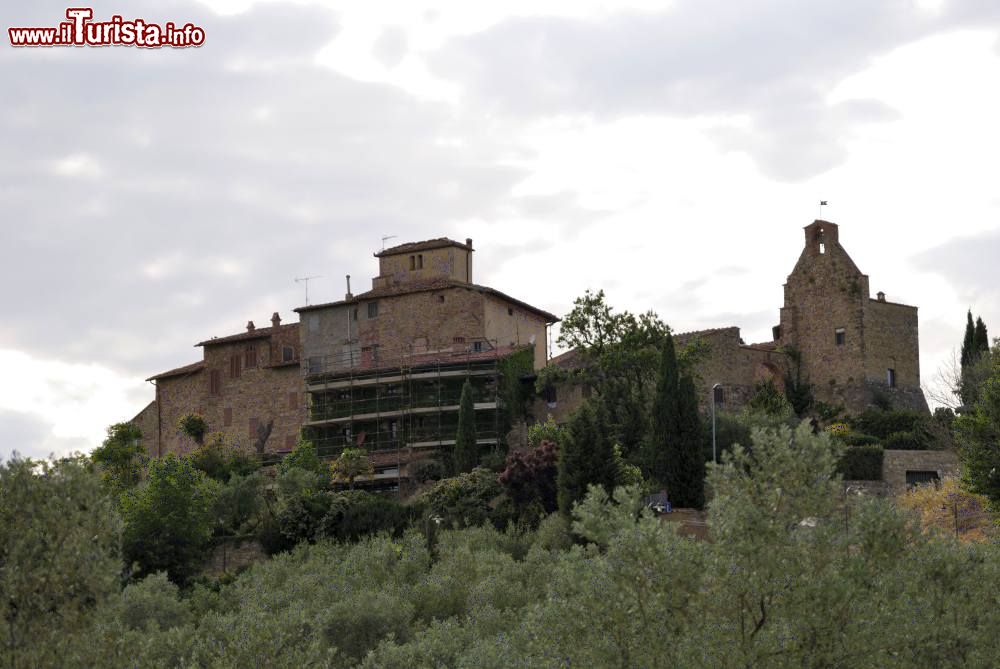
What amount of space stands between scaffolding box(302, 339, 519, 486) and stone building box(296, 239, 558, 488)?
1.8 inches

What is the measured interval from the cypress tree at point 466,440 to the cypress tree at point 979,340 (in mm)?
22587

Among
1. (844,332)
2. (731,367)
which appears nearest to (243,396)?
(731,367)

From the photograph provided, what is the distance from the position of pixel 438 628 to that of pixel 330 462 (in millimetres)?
25283

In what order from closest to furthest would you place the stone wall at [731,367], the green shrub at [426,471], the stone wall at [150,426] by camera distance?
1. the green shrub at [426,471]
2. the stone wall at [731,367]
3. the stone wall at [150,426]

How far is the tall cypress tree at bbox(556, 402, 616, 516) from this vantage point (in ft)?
155

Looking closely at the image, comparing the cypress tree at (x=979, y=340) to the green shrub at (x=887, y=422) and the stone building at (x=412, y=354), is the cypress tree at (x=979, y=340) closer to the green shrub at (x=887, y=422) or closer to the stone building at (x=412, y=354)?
the green shrub at (x=887, y=422)

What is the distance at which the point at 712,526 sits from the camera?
21.2 meters

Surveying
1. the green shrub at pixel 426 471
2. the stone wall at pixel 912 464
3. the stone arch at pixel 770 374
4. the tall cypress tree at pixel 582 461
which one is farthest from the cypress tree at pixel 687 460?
the green shrub at pixel 426 471

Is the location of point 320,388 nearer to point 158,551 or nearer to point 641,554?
point 158,551

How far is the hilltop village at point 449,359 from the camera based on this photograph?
60406mm

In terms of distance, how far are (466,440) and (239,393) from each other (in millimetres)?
18273

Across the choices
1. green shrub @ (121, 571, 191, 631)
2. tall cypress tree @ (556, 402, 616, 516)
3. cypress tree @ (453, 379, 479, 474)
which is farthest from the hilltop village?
green shrub @ (121, 571, 191, 631)

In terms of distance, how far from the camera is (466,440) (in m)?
56.9

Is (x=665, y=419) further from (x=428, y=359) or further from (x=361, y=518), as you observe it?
(x=428, y=359)
